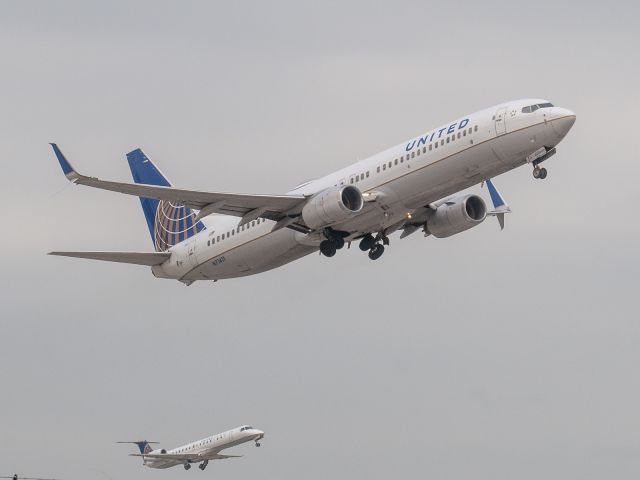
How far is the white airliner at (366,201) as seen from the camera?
200 feet

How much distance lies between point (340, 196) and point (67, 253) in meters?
13.8

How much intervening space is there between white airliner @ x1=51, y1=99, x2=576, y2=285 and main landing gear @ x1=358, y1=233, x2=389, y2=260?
0.05 meters

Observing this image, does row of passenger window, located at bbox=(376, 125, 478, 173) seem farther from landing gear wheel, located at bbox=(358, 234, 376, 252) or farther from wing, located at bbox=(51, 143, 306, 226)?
landing gear wheel, located at bbox=(358, 234, 376, 252)

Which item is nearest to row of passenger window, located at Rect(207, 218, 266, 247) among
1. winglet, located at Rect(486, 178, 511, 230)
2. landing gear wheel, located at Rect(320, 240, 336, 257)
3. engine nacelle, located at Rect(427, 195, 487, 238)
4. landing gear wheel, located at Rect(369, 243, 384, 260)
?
landing gear wheel, located at Rect(320, 240, 336, 257)

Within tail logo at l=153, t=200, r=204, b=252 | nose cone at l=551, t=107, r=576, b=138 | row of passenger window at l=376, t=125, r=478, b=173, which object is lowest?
nose cone at l=551, t=107, r=576, b=138

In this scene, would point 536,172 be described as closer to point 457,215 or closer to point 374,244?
point 457,215

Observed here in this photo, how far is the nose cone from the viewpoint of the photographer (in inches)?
2384

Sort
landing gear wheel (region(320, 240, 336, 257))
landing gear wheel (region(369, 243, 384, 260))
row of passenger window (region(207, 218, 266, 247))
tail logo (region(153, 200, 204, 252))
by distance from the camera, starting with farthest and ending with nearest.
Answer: tail logo (region(153, 200, 204, 252))
landing gear wheel (region(369, 243, 384, 260))
row of passenger window (region(207, 218, 266, 247))
landing gear wheel (region(320, 240, 336, 257))

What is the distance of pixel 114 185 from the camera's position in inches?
2397

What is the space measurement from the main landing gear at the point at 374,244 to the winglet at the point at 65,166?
54.3ft

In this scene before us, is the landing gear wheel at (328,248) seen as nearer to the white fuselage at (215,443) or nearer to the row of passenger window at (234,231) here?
the row of passenger window at (234,231)

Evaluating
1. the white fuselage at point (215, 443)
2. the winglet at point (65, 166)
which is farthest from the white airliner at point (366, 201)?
the white fuselage at point (215, 443)

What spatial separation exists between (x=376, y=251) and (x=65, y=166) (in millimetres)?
17596

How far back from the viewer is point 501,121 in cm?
6112
